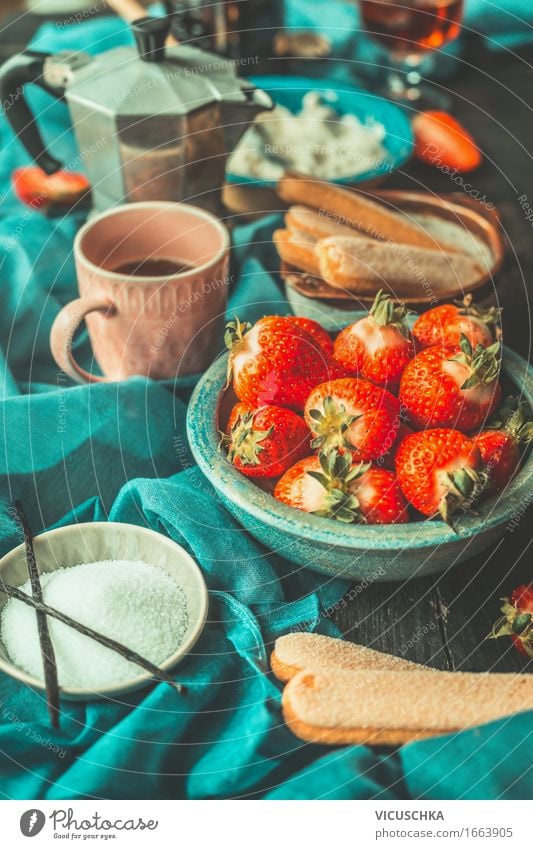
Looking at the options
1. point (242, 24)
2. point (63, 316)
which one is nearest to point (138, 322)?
point (63, 316)

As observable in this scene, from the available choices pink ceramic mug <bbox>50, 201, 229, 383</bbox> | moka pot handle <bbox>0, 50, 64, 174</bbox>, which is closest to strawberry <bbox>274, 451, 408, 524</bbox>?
pink ceramic mug <bbox>50, 201, 229, 383</bbox>

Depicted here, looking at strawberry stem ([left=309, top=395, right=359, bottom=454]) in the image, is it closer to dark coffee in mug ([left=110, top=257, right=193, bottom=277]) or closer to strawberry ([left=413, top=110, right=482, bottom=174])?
dark coffee in mug ([left=110, top=257, right=193, bottom=277])

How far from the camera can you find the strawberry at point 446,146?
0.49m

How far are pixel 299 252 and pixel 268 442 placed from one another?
0.15m

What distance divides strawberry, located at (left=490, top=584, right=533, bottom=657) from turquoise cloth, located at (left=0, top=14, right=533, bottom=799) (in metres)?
0.03

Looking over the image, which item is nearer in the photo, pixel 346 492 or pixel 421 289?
pixel 346 492

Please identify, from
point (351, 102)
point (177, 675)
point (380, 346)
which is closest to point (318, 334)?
point (380, 346)

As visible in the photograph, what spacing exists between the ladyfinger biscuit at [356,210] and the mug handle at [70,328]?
0.14 metres

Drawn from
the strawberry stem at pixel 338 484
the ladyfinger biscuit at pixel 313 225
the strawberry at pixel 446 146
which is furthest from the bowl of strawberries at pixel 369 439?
the strawberry at pixel 446 146

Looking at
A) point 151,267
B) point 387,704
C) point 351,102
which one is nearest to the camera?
point 387,704

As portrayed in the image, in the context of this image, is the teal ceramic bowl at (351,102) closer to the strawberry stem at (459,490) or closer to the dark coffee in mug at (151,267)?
the dark coffee in mug at (151,267)

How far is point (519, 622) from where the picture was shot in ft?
0.83

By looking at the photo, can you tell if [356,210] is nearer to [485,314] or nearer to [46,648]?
[485,314]

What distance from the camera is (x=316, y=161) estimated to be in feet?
1.54
